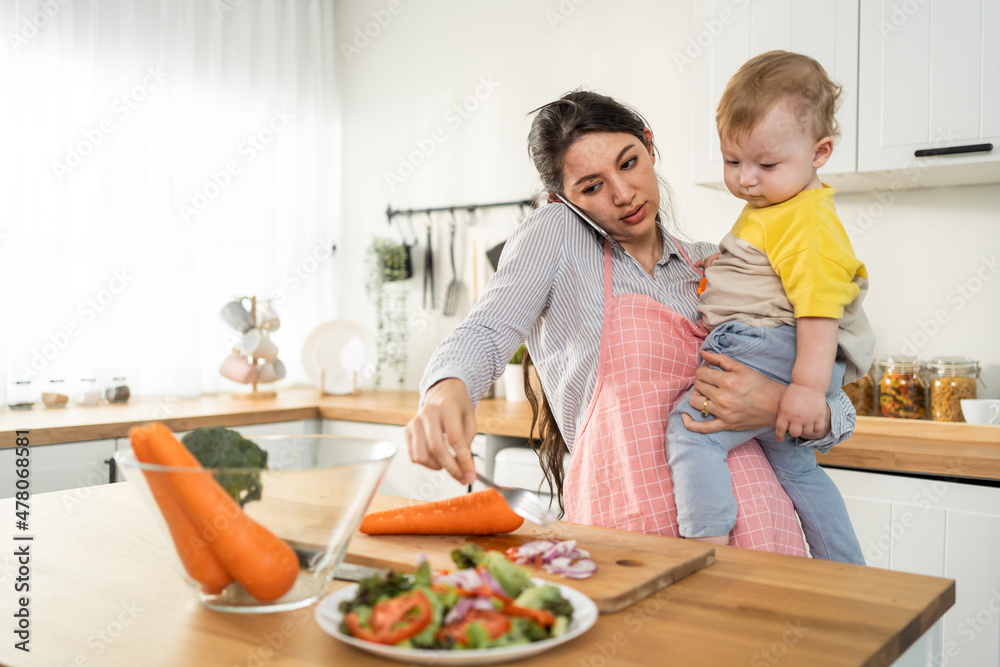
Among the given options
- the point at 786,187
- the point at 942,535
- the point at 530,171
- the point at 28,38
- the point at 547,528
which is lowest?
the point at 942,535

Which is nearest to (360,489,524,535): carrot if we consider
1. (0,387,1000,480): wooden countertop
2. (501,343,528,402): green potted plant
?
(0,387,1000,480): wooden countertop

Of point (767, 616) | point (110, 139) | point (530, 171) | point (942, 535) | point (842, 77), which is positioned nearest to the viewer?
point (767, 616)

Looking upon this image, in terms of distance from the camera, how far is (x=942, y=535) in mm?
1725

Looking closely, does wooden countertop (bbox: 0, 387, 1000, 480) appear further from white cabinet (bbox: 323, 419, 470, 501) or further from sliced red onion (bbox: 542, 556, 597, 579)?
sliced red onion (bbox: 542, 556, 597, 579)

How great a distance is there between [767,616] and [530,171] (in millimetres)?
2469

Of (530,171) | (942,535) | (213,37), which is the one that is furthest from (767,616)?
(213,37)

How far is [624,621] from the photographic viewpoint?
68 centimetres

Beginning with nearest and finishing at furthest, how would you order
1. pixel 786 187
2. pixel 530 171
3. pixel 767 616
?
pixel 767 616, pixel 786 187, pixel 530 171

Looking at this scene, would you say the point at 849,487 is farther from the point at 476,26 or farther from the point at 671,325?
the point at 476,26

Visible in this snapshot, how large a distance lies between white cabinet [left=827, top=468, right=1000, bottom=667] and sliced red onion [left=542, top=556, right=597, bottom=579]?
1280 mm

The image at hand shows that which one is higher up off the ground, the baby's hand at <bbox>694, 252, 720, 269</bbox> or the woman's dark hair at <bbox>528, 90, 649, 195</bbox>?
the woman's dark hair at <bbox>528, 90, 649, 195</bbox>

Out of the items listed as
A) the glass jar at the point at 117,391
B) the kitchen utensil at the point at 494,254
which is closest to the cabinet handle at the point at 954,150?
the kitchen utensil at the point at 494,254

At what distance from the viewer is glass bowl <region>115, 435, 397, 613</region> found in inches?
24.5

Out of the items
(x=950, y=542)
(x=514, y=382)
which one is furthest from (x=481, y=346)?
(x=514, y=382)
